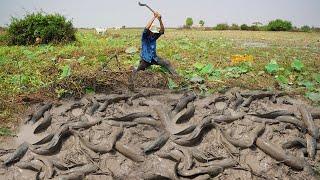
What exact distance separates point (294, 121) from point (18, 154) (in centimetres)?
488

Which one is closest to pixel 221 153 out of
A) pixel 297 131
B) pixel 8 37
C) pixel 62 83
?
pixel 297 131

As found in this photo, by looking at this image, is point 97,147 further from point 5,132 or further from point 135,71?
point 135,71

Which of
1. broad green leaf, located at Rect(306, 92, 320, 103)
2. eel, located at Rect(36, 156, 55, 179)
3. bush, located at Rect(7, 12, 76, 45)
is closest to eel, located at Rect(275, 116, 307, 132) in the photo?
broad green leaf, located at Rect(306, 92, 320, 103)

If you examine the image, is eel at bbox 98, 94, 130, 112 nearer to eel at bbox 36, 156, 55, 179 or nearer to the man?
the man

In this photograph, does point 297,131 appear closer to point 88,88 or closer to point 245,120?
point 245,120

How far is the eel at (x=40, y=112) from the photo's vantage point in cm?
775

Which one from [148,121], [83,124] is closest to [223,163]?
[148,121]

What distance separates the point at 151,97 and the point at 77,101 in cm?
148

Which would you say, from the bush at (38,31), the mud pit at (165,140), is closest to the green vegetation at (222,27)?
the bush at (38,31)

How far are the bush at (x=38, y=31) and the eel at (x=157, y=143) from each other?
12883mm

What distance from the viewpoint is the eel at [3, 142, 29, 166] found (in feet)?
22.1

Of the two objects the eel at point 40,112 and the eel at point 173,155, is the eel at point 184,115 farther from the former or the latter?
the eel at point 40,112

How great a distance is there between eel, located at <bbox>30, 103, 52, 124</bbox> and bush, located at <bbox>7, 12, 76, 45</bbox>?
37.8 ft

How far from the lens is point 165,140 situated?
7.32 meters
